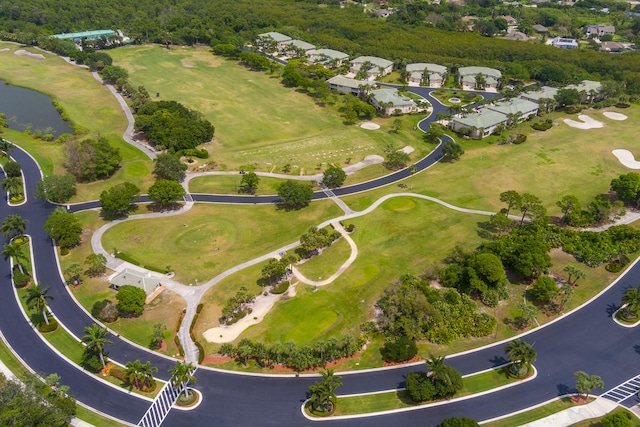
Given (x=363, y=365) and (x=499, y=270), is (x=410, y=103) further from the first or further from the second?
(x=363, y=365)

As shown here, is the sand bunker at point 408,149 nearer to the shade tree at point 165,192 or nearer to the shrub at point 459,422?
the shade tree at point 165,192

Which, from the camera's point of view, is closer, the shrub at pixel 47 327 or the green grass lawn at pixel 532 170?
the shrub at pixel 47 327

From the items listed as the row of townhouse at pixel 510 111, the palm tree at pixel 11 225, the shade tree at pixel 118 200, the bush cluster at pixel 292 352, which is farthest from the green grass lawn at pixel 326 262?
the row of townhouse at pixel 510 111

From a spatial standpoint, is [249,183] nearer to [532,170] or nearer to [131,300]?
[131,300]

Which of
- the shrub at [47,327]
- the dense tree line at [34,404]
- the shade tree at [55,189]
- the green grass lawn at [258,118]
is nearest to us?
the dense tree line at [34,404]

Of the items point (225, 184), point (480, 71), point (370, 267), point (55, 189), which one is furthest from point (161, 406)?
point (480, 71)

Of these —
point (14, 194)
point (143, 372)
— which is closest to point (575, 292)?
point (143, 372)

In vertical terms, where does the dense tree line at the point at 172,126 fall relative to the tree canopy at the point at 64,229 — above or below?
above
